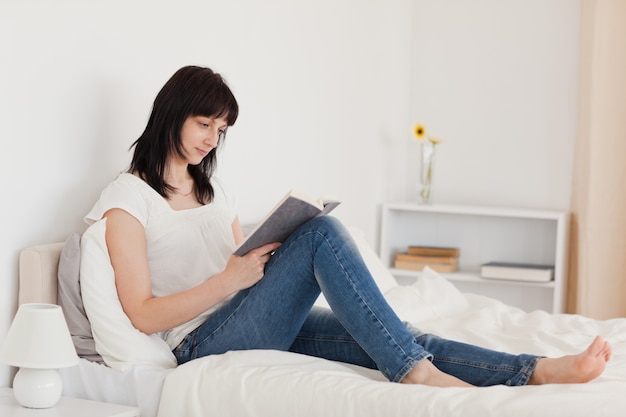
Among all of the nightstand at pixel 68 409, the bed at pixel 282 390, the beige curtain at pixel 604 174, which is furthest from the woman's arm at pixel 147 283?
the beige curtain at pixel 604 174

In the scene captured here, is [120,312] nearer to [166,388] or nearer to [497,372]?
[166,388]

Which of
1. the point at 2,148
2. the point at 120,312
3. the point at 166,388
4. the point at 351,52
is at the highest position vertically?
the point at 351,52

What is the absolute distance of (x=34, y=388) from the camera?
1.71 metres

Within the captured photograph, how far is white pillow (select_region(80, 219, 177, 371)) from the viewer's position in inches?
75.3

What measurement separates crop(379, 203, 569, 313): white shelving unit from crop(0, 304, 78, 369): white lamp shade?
2472 mm

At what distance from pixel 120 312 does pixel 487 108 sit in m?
2.62

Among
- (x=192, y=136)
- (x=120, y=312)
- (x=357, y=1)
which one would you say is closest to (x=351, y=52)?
(x=357, y=1)

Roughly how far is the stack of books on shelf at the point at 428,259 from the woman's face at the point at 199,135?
2.00 meters

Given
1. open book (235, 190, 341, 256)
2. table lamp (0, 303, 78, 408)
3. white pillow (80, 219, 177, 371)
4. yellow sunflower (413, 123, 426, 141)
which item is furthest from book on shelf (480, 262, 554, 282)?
table lamp (0, 303, 78, 408)

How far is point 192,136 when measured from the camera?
214cm

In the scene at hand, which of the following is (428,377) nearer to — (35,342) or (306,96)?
(35,342)

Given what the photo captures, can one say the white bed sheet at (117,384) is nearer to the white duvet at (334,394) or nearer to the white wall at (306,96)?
the white duvet at (334,394)

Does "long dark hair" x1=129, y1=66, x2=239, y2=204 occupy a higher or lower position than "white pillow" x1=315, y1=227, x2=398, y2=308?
higher

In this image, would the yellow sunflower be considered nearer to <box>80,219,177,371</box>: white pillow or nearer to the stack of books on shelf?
the stack of books on shelf
